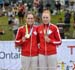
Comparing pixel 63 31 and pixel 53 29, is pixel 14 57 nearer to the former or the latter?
pixel 63 31

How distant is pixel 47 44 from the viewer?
7961 millimetres

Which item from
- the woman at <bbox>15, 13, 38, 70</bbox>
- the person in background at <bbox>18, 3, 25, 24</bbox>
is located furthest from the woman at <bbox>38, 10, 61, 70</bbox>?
the person in background at <bbox>18, 3, 25, 24</bbox>

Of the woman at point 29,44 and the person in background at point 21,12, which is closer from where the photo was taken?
the woman at point 29,44

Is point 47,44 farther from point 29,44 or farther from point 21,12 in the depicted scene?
point 21,12

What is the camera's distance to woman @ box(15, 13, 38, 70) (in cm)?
802

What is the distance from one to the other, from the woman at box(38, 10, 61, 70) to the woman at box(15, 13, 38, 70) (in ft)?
0.39

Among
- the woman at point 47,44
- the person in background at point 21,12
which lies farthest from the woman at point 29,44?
the person in background at point 21,12

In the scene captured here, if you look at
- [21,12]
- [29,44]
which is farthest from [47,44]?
[21,12]

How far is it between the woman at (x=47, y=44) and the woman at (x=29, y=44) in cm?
12

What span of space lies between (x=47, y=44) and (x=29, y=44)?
1.23 ft

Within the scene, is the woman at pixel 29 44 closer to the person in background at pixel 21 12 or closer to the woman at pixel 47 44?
the woman at pixel 47 44

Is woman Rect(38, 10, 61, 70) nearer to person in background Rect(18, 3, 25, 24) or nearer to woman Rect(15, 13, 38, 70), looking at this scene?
woman Rect(15, 13, 38, 70)

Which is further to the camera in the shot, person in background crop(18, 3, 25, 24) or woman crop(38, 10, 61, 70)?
person in background crop(18, 3, 25, 24)

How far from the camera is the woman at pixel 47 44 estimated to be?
7.95 m
